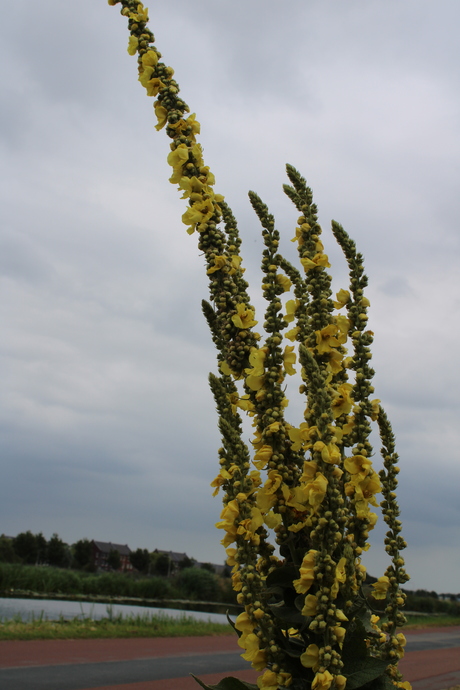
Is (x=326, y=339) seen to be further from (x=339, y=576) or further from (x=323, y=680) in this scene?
(x=323, y=680)

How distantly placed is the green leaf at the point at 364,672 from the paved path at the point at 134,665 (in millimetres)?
7217

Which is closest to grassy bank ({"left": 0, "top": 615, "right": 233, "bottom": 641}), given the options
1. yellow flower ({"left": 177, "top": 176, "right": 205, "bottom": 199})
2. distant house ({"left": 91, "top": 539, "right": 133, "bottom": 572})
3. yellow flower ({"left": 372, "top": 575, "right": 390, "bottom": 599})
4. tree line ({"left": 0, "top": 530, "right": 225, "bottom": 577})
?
yellow flower ({"left": 372, "top": 575, "right": 390, "bottom": 599})

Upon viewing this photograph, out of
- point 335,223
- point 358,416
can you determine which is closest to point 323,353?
point 358,416

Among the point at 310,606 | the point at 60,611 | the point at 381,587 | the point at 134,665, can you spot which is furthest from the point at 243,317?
the point at 60,611

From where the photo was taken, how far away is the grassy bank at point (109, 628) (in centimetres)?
1184

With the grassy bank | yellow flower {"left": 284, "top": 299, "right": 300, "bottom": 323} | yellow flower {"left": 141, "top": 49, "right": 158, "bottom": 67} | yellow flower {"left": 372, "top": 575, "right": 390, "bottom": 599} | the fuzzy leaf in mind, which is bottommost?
the grassy bank

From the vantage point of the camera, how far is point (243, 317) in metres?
1.91

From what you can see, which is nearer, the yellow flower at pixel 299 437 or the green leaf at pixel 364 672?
the green leaf at pixel 364 672

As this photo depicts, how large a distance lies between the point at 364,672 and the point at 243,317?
42.8 inches

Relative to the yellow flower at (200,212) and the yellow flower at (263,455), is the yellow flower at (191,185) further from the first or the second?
the yellow flower at (263,455)

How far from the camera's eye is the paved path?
27.0ft

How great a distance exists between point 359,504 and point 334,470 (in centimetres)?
31

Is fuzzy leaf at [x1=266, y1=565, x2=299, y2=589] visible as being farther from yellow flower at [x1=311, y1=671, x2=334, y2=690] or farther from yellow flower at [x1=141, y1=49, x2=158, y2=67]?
yellow flower at [x1=141, y1=49, x2=158, y2=67]

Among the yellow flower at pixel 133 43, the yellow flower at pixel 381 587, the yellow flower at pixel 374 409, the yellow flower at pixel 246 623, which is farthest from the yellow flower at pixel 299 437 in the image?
the yellow flower at pixel 133 43
